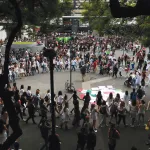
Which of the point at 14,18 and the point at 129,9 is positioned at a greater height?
the point at 14,18

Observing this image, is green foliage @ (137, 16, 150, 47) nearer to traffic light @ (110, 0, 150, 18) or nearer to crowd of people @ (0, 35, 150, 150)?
crowd of people @ (0, 35, 150, 150)

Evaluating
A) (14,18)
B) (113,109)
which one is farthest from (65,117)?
(14,18)

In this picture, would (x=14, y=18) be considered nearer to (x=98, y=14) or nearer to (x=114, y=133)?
(x=114, y=133)

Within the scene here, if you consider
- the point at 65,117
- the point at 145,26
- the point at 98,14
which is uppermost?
the point at 98,14

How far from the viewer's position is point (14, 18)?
10945mm

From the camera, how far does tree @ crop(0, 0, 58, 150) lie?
5.33 meters

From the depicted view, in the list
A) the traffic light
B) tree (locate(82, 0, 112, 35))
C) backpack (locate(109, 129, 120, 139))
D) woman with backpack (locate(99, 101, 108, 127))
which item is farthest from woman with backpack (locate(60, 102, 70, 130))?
the traffic light

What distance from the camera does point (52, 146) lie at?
827 cm

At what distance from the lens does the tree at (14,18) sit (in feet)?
17.5

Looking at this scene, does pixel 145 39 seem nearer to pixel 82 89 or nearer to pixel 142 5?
pixel 82 89

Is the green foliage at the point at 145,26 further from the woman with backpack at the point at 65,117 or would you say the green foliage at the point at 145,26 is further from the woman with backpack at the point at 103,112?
the woman with backpack at the point at 65,117

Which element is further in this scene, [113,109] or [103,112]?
[113,109]

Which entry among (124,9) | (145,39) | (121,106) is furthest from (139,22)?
(124,9)

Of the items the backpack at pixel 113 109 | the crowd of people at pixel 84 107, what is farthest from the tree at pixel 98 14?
the backpack at pixel 113 109
